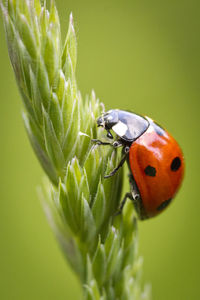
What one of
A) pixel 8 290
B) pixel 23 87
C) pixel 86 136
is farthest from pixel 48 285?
pixel 23 87

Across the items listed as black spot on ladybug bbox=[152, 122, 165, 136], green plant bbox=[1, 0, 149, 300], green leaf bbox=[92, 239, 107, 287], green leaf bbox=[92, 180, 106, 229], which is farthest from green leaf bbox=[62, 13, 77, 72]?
green leaf bbox=[92, 239, 107, 287]

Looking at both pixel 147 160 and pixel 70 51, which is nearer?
pixel 70 51

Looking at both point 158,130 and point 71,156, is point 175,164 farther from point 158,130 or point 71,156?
point 71,156

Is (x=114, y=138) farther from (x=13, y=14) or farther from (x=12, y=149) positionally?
(x=12, y=149)

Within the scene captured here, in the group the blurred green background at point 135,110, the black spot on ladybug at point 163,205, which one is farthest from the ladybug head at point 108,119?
the blurred green background at point 135,110

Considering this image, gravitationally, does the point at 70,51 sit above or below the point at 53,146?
above

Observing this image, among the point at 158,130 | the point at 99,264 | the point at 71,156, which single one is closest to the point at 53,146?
the point at 71,156
